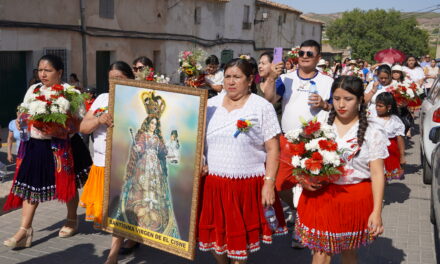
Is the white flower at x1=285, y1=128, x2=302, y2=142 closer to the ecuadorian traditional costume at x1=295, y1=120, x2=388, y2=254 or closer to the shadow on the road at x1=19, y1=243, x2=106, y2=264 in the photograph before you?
the ecuadorian traditional costume at x1=295, y1=120, x2=388, y2=254

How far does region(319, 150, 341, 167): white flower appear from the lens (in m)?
3.77

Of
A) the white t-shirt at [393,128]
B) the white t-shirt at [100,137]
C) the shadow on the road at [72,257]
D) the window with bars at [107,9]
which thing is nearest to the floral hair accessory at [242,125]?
the white t-shirt at [100,137]

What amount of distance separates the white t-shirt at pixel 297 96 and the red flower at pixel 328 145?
1.61 metres

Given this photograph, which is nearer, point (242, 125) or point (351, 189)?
point (351, 189)

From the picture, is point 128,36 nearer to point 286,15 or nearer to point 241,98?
point 241,98

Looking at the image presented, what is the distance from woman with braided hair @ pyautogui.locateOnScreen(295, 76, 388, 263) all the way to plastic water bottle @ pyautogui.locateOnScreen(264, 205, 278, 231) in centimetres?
42

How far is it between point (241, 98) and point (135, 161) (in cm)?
109

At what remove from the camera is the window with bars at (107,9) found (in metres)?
19.6

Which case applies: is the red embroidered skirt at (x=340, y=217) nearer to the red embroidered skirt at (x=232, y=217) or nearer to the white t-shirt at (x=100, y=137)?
the red embroidered skirt at (x=232, y=217)

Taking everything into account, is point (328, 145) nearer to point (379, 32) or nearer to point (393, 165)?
point (393, 165)

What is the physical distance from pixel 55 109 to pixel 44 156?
60 cm

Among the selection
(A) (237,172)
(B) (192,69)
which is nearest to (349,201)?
(A) (237,172)

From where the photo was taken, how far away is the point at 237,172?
430 cm

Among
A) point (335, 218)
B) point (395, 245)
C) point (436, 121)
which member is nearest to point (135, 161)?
point (335, 218)
